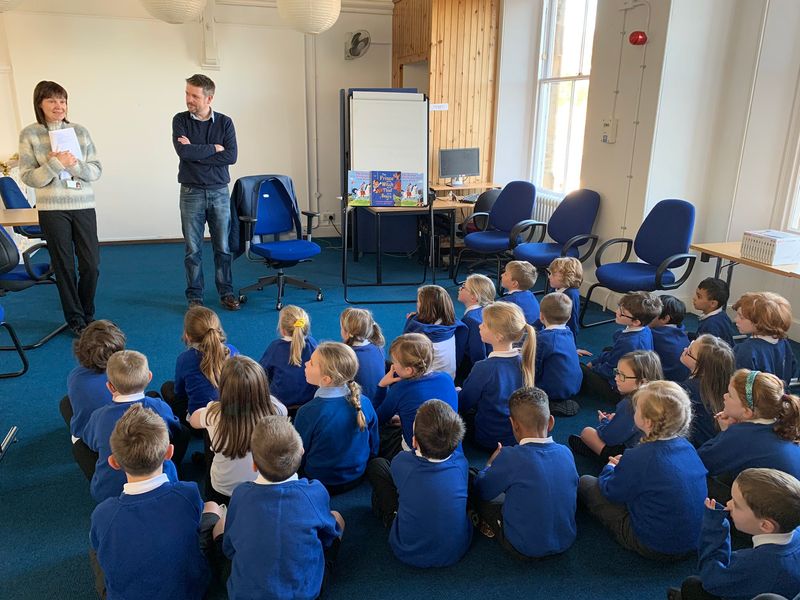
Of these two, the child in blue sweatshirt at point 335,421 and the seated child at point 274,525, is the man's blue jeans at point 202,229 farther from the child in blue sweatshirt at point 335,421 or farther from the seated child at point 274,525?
the seated child at point 274,525

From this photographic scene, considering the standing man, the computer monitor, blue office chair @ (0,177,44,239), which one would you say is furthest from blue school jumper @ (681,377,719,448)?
blue office chair @ (0,177,44,239)

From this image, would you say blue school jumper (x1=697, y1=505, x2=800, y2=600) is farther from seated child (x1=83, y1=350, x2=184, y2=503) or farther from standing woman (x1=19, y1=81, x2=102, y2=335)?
standing woman (x1=19, y1=81, x2=102, y2=335)

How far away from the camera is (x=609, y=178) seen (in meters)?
5.01

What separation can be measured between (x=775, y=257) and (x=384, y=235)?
3686mm

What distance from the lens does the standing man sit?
14.5 feet

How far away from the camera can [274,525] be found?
68.3 inches

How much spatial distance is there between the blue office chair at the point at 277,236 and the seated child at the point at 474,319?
74.5 inches

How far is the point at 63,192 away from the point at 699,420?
12.6 feet

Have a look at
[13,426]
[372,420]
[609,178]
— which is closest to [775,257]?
[609,178]

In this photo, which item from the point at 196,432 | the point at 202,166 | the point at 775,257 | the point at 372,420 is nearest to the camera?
the point at 372,420

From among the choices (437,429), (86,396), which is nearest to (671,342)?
(437,429)

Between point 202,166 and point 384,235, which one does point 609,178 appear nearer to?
point 384,235

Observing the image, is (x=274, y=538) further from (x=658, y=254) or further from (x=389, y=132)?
(x=389, y=132)

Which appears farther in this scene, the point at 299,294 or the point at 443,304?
the point at 299,294
